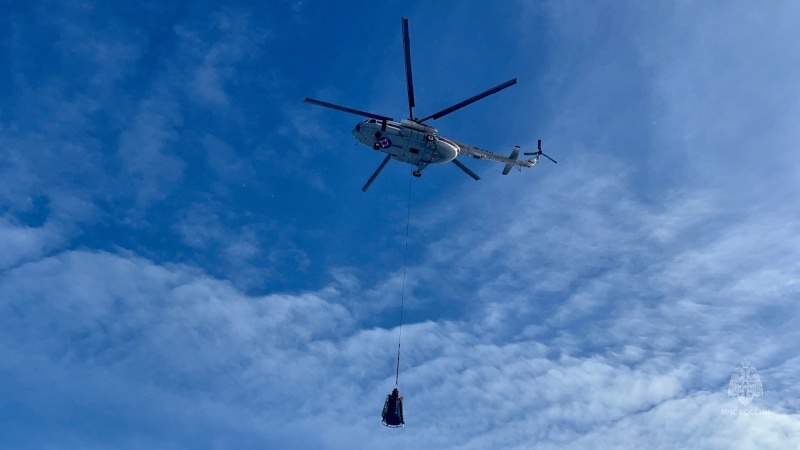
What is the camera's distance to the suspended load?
44.5 m

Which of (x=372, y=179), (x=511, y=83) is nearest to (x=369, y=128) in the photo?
(x=372, y=179)

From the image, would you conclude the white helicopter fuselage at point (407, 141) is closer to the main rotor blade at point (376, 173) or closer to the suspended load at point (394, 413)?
the main rotor blade at point (376, 173)

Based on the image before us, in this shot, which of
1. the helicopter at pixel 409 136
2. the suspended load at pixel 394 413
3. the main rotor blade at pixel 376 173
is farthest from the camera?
the main rotor blade at pixel 376 173

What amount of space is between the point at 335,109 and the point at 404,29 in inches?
401

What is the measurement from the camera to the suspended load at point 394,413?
44.5 meters

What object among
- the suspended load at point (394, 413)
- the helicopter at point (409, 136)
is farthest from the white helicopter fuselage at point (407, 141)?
the suspended load at point (394, 413)

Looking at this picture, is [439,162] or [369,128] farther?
[439,162]

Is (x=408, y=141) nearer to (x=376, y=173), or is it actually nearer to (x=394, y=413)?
(x=376, y=173)

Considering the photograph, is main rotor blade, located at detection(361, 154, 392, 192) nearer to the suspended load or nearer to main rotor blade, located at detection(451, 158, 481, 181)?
main rotor blade, located at detection(451, 158, 481, 181)

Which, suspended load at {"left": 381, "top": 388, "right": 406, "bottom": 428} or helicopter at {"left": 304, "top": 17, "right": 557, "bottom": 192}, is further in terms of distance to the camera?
helicopter at {"left": 304, "top": 17, "right": 557, "bottom": 192}

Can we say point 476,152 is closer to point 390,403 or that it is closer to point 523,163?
point 523,163

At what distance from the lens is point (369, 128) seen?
5009cm

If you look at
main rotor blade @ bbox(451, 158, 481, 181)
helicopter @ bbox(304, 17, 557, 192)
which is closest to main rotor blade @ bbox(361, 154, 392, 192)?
helicopter @ bbox(304, 17, 557, 192)

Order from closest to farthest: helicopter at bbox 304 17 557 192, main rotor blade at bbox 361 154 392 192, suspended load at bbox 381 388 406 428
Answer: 1. suspended load at bbox 381 388 406 428
2. helicopter at bbox 304 17 557 192
3. main rotor blade at bbox 361 154 392 192
